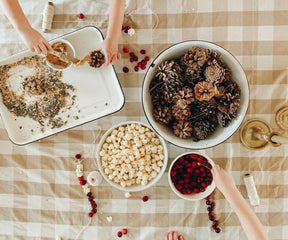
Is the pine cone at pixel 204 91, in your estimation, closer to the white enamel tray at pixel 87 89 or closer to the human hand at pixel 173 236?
the white enamel tray at pixel 87 89

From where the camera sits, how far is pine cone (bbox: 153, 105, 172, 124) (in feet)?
2.82

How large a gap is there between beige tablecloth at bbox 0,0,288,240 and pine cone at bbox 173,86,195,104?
8.7 inches

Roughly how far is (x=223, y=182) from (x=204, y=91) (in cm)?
31

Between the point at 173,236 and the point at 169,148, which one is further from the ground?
the point at 169,148

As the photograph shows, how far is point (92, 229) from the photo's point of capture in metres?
1.08

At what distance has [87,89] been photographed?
100 centimetres

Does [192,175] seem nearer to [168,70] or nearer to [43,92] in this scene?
[168,70]

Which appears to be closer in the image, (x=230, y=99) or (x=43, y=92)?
(x=230, y=99)

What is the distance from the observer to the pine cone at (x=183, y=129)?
86 cm

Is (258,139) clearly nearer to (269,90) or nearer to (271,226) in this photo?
(269,90)

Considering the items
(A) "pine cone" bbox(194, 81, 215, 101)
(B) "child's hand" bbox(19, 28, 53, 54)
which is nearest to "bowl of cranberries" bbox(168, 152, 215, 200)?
(A) "pine cone" bbox(194, 81, 215, 101)

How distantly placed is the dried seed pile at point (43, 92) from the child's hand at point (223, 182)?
53 cm

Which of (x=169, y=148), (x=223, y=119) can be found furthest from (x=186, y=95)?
(x=169, y=148)

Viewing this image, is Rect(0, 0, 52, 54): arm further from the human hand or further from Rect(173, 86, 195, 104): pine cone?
the human hand
